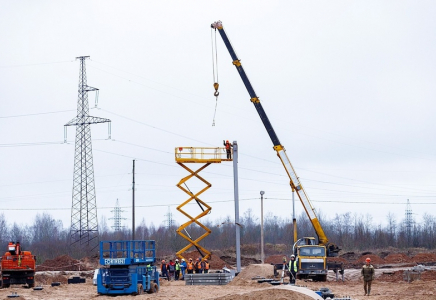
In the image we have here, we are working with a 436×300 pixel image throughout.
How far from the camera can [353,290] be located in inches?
1340

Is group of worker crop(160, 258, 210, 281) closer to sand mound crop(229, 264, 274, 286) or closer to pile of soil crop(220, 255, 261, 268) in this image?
sand mound crop(229, 264, 274, 286)

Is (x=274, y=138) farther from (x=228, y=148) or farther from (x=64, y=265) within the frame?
(x=64, y=265)

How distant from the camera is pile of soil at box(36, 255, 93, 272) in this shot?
64.2 meters

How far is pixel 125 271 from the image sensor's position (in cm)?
3148

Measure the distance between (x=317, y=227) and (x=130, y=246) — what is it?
55.6ft

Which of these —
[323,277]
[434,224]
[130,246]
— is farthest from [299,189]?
[434,224]

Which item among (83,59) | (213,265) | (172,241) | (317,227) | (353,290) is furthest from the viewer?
(172,241)

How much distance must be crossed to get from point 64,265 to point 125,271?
118ft

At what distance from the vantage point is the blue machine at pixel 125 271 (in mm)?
31156

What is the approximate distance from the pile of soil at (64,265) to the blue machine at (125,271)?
31754mm

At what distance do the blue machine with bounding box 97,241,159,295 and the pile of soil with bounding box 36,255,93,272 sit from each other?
3175cm

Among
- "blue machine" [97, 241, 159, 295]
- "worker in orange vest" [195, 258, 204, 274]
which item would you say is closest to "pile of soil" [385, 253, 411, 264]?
"worker in orange vest" [195, 258, 204, 274]

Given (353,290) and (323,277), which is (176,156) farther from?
(353,290)

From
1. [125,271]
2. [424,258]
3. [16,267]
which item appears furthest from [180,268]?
[424,258]
